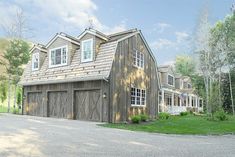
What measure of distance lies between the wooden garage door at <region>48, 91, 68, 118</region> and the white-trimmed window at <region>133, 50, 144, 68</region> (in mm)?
5698

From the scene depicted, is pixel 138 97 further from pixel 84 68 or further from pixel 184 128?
pixel 184 128

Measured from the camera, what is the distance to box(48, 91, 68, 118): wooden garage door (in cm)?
2126

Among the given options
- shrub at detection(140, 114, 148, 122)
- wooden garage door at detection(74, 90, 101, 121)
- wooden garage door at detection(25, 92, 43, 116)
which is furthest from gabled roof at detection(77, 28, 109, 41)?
wooden garage door at detection(25, 92, 43, 116)

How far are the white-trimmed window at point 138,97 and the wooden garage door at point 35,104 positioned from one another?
756cm

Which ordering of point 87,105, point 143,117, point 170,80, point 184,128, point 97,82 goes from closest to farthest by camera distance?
A: point 184,128
point 97,82
point 87,105
point 143,117
point 170,80

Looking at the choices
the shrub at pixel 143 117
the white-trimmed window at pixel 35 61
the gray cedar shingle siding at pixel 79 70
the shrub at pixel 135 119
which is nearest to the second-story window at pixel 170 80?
the shrub at pixel 143 117

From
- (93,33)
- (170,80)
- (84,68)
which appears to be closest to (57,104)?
(84,68)

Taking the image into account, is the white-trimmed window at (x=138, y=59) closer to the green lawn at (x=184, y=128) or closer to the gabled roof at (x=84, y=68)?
the gabled roof at (x=84, y=68)

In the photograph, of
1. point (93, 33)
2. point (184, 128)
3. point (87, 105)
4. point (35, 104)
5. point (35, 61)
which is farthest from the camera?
point (35, 61)

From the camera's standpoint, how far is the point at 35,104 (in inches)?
941

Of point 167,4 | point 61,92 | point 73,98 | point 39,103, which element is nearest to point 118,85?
point 73,98

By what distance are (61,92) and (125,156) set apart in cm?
1462

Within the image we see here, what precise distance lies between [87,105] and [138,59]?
5609 millimetres

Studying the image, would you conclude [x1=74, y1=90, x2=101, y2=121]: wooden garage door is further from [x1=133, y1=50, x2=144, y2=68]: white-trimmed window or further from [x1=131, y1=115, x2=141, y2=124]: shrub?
[x1=133, y1=50, x2=144, y2=68]: white-trimmed window
